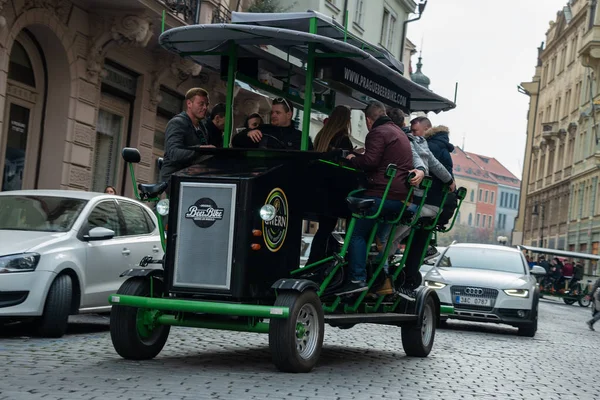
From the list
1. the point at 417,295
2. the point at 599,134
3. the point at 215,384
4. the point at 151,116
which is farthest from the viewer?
the point at 599,134

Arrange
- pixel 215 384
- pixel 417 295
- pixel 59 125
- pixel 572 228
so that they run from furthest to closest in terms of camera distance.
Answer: pixel 572 228
pixel 59 125
pixel 417 295
pixel 215 384

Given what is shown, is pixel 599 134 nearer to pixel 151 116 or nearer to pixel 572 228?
pixel 572 228

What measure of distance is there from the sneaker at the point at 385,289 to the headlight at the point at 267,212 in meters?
2.26

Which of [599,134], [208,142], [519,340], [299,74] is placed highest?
[599,134]

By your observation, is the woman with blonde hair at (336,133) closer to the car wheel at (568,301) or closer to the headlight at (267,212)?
the headlight at (267,212)

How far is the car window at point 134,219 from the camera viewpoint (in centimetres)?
1353

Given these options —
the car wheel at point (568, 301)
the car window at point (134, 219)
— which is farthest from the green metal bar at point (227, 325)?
the car wheel at point (568, 301)

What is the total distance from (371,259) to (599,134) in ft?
182

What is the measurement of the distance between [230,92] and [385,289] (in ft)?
7.93

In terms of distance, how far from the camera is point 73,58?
20.5 m

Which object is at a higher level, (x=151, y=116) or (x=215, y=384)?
(x=151, y=116)

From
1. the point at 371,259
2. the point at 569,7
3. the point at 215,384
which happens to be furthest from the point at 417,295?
the point at 569,7

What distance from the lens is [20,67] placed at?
19.9 meters

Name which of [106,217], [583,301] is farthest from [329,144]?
[583,301]
